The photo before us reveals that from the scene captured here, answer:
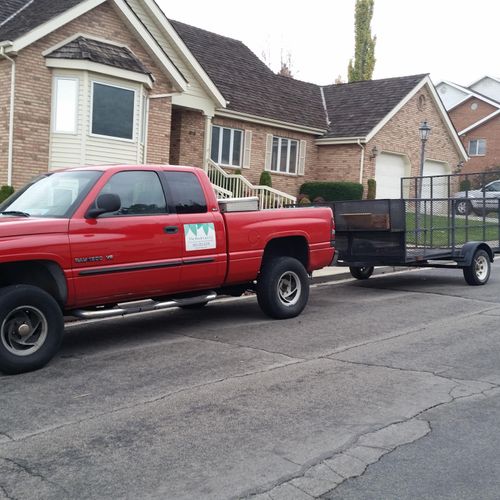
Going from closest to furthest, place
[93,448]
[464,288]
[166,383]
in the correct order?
[93,448] → [166,383] → [464,288]

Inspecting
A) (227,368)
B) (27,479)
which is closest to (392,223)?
(227,368)

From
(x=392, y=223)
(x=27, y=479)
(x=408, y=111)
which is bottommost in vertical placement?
(x=27, y=479)

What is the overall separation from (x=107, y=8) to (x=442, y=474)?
1699 centimetres

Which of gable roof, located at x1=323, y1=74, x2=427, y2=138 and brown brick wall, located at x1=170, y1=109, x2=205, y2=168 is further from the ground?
gable roof, located at x1=323, y1=74, x2=427, y2=138

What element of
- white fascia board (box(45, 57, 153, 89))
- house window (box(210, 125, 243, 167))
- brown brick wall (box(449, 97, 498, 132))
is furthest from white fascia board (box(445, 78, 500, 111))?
white fascia board (box(45, 57, 153, 89))

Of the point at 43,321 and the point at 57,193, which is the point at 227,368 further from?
the point at 57,193

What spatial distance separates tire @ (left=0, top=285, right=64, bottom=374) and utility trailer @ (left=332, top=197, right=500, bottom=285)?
19.5 ft

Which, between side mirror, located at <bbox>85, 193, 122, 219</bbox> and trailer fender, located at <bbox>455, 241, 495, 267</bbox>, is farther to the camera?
trailer fender, located at <bbox>455, 241, 495, 267</bbox>

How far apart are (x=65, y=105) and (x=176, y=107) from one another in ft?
17.0

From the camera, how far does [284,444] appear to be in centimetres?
456

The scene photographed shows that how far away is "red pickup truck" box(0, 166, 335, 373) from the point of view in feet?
21.0

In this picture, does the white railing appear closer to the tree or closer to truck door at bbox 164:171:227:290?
truck door at bbox 164:171:227:290

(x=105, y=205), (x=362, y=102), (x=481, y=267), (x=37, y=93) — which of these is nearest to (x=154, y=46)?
(x=37, y=93)

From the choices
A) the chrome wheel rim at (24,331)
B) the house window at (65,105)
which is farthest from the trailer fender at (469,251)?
the house window at (65,105)
